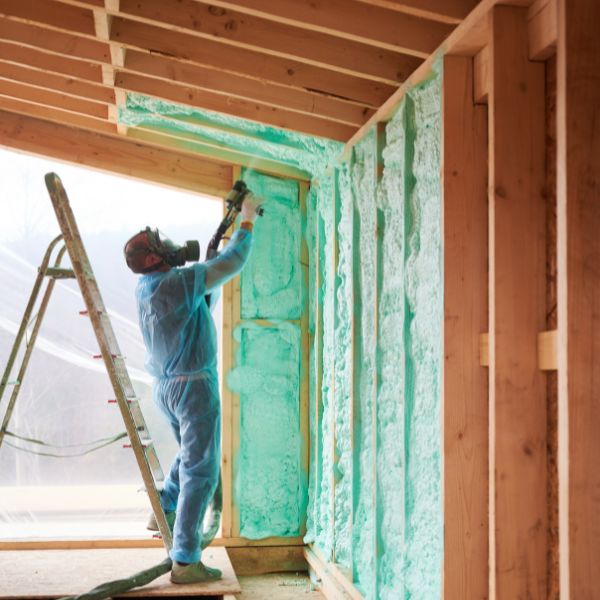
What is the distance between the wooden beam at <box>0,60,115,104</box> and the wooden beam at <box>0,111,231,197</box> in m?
0.74

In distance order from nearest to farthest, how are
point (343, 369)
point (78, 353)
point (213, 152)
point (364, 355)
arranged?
point (364, 355) < point (343, 369) < point (213, 152) < point (78, 353)

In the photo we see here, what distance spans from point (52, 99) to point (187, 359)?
155 centimetres

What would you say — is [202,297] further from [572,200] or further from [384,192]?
[572,200]

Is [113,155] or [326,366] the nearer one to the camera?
[326,366]

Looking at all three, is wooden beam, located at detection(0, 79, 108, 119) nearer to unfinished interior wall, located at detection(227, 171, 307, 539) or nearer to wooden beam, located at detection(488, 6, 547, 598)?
unfinished interior wall, located at detection(227, 171, 307, 539)

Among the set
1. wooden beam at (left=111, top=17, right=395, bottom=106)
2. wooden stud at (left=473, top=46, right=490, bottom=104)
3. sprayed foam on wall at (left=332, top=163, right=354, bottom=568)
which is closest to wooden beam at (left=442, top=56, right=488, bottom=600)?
wooden stud at (left=473, top=46, right=490, bottom=104)

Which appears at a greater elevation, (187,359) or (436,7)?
(436,7)

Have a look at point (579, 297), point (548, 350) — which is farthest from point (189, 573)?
point (579, 297)

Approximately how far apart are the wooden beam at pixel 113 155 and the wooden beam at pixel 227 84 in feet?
4.56

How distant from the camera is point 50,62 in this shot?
12.9ft

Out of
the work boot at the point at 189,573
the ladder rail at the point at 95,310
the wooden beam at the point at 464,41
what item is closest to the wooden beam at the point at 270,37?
the wooden beam at the point at 464,41

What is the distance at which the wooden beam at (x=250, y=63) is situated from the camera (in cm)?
344

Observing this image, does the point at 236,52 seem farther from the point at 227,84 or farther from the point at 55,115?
the point at 55,115

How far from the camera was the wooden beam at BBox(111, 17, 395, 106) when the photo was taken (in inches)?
135
